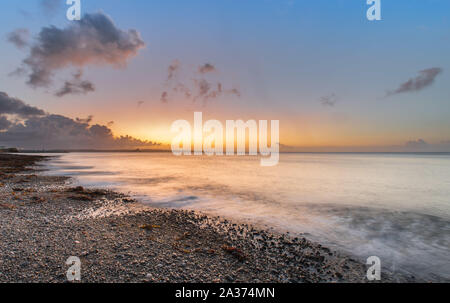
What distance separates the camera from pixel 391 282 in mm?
6555

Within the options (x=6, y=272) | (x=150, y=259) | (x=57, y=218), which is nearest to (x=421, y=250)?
(x=150, y=259)

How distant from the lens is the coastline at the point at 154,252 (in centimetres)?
575

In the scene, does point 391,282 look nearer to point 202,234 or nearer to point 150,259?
point 202,234

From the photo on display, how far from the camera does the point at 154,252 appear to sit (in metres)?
7.04

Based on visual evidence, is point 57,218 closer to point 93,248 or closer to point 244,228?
point 93,248

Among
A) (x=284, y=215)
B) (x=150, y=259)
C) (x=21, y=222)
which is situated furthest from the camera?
(x=284, y=215)

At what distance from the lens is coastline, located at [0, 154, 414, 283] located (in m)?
5.75

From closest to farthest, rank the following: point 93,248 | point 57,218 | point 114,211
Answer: point 93,248 < point 57,218 < point 114,211
